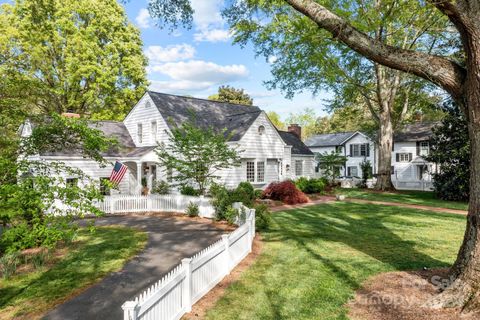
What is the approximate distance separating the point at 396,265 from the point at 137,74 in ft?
108

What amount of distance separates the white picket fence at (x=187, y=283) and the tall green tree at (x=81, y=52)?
28711 mm

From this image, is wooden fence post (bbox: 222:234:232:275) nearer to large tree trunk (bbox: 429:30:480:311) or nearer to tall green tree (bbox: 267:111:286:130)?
large tree trunk (bbox: 429:30:480:311)

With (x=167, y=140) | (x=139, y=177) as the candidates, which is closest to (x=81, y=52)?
(x=167, y=140)

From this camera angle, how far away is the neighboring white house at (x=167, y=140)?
71.2 ft

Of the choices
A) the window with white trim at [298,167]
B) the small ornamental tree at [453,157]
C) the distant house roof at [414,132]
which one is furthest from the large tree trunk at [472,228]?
the distant house roof at [414,132]

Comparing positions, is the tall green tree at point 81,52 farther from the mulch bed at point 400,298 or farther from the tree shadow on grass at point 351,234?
the mulch bed at point 400,298

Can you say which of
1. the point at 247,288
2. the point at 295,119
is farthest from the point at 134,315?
the point at 295,119

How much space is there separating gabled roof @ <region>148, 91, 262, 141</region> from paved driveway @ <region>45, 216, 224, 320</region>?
30.6 ft

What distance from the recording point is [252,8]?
12.6 metres

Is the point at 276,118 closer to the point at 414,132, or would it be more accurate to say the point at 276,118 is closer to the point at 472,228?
the point at 414,132

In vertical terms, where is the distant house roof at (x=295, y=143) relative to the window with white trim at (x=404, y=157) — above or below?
above

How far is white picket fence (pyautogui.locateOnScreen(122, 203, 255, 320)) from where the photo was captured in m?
4.39

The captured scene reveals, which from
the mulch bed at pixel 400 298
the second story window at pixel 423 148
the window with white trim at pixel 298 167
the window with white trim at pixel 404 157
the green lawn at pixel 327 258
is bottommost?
the green lawn at pixel 327 258

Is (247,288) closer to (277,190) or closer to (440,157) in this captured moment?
(277,190)
